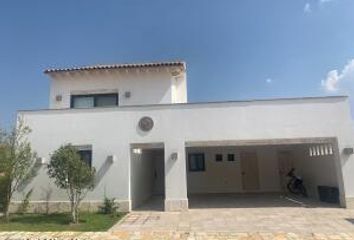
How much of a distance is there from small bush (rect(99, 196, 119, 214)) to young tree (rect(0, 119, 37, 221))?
3681mm

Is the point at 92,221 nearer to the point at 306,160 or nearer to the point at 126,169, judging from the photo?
the point at 126,169

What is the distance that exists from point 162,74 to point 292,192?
36.1ft

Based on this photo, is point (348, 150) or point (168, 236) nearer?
point (168, 236)

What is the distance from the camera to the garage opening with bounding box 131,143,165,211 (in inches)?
552

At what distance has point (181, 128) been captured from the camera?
13492mm

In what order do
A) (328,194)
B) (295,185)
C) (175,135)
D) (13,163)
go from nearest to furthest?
(13,163) → (175,135) → (328,194) → (295,185)

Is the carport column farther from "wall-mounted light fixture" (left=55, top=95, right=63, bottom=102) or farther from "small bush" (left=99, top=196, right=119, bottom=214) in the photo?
"wall-mounted light fixture" (left=55, top=95, right=63, bottom=102)

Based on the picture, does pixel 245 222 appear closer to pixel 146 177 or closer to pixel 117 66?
A: pixel 146 177

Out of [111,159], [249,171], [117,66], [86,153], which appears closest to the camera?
[111,159]

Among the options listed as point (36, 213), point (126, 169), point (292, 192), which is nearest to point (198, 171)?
point (292, 192)

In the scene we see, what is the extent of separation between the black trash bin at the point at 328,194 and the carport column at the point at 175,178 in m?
7.07

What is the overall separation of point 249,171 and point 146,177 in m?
7.48

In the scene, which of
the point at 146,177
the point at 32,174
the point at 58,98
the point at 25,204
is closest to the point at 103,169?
the point at 32,174

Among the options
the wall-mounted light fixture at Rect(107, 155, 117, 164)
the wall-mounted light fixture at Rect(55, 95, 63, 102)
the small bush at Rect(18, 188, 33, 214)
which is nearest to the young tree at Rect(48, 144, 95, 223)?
the wall-mounted light fixture at Rect(107, 155, 117, 164)
